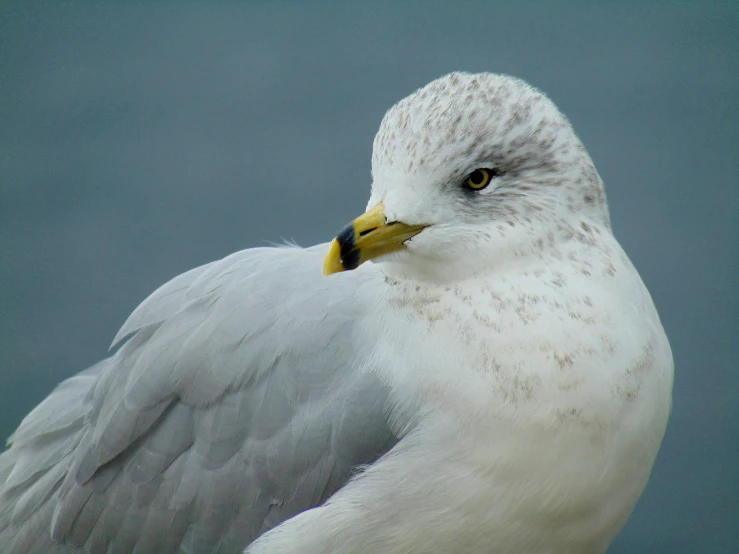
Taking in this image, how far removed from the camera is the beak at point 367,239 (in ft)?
3.75

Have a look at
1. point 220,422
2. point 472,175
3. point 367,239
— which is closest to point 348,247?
point 367,239

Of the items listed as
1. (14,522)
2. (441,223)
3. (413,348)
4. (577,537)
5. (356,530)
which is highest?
(441,223)

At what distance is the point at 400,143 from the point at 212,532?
26.6 inches

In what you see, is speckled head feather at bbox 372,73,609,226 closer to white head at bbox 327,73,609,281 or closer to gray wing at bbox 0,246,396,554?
white head at bbox 327,73,609,281

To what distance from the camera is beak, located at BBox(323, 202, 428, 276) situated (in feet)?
3.75

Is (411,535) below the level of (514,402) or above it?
below

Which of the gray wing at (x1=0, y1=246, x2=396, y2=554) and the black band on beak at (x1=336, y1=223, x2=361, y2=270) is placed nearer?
the black band on beak at (x1=336, y1=223, x2=361, y2=270)

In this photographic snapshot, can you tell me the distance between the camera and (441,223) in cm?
117

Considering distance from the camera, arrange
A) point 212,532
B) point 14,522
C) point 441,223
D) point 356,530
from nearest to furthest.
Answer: point 441,223 → point 356,530 → point 212,532 → point 14,522

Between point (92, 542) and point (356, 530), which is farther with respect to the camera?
point (92, 542)

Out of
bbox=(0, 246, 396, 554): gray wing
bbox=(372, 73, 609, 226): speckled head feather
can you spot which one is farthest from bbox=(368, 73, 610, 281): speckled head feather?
bbox=(0, 246, 396, 554): gray wing

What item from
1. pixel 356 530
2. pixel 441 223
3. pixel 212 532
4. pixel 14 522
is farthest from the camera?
pixel 14 522

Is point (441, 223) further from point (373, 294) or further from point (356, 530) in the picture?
point (356, 530)

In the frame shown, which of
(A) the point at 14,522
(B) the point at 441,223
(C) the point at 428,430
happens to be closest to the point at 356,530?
(C) the point at 428,430
